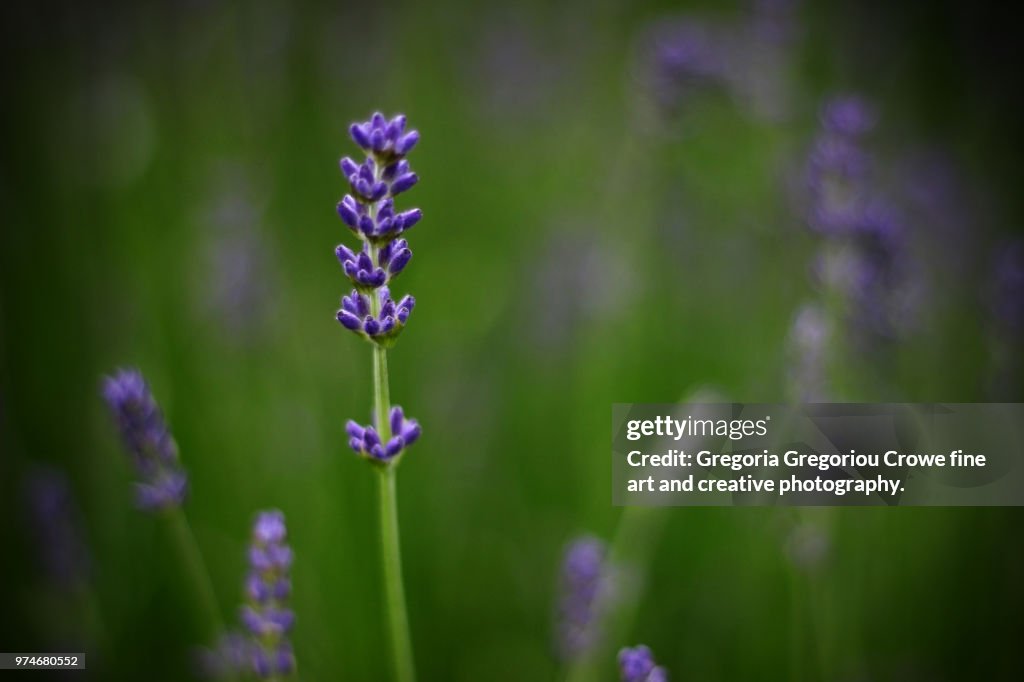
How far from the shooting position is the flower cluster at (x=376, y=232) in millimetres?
1045

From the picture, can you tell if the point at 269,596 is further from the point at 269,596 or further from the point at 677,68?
the point at 677,68

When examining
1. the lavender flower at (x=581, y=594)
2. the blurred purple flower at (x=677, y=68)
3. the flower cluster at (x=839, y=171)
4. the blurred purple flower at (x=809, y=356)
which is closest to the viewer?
the lavender flower at (x=581, y=594)

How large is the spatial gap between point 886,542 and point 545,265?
5.36 ft

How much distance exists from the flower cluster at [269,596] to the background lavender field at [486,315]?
0.90 m

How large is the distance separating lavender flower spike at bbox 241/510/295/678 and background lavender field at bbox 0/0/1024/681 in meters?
0.90

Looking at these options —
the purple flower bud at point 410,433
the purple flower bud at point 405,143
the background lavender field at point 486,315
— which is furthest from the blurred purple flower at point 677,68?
the purple flower bud at point 410,433

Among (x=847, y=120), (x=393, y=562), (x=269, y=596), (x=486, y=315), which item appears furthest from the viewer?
(x=486, y=315)

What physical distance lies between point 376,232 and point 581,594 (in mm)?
917

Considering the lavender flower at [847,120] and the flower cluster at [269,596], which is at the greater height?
the lavender flower at [847,120]

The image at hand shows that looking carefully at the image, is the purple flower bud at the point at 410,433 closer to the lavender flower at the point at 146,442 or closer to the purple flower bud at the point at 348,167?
the purple flower bud at the point at 348,167

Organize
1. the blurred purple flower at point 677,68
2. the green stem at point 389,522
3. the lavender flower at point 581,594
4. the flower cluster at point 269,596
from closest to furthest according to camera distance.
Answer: the green stem at point 389,522, the flower cluster at point 269,596, the lavender flower at point 581,594, the blurred purple flower at point 677,68

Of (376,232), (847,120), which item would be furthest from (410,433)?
(847,120)

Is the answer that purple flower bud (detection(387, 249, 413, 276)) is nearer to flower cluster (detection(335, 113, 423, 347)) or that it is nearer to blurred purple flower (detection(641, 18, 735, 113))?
flower cluster (detection(335, 113, 423, 347))

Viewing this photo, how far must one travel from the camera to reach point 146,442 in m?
1.46
